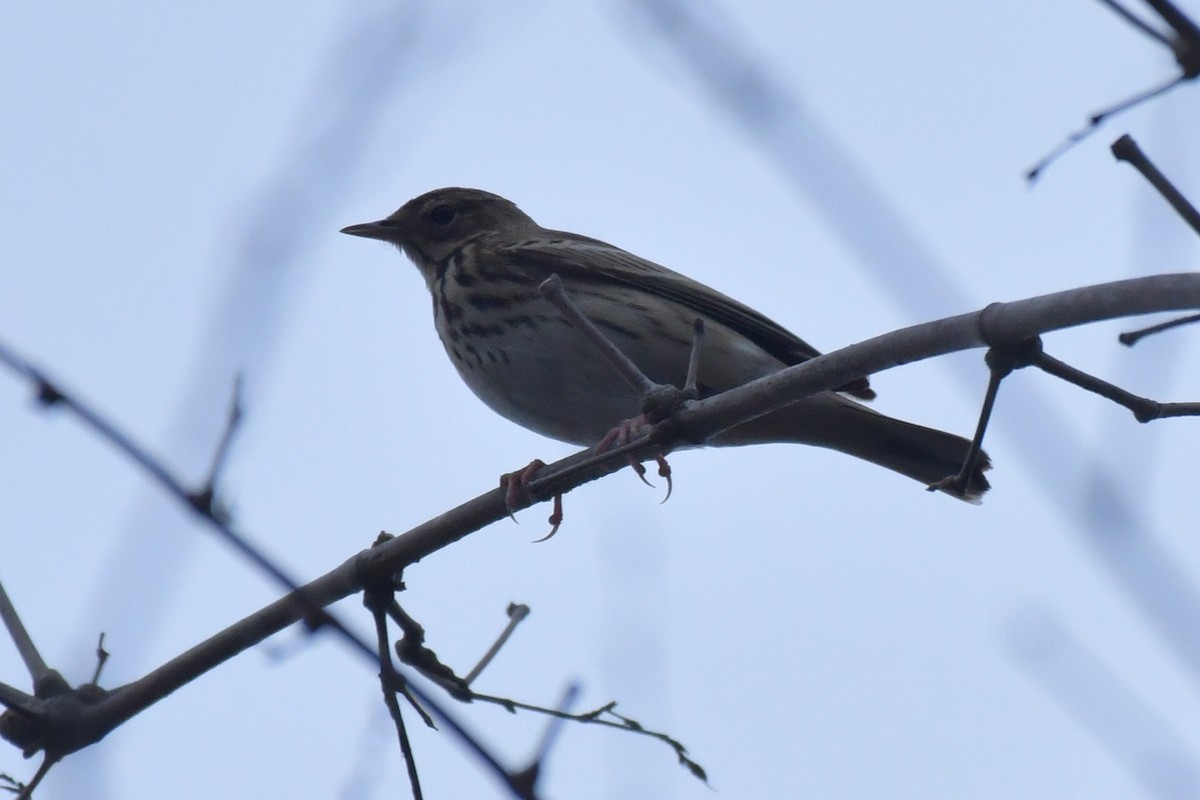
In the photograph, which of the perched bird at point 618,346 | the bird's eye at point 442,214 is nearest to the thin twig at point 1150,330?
the perched bird at point 618,346

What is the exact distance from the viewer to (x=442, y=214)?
1000 centimetres

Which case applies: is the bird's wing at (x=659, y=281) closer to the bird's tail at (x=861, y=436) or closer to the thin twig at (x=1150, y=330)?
the bird's tail at (x=861, y=436)

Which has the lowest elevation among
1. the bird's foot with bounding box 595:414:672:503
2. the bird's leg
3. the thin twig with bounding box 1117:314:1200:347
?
the thin twig with bounding box 1117:314:1200:347

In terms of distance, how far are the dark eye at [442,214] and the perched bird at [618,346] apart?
1323 millimetres

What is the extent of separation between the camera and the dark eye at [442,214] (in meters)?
9.91

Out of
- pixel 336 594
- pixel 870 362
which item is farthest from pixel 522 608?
pixel 870 362

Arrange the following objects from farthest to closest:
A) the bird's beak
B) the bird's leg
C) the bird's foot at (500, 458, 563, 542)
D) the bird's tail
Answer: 1. the bird's beak
2. the bird's tail
3. the bird's foot at (500, 458, 563, 542)
4. the bird's leg

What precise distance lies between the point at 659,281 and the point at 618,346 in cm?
73

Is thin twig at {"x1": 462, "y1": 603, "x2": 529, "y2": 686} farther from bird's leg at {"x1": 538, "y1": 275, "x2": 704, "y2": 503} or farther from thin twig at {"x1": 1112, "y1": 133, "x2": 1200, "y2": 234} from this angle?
thin twig at {"x1": 1112, "y1": 133, "x2": 1200, "y2": 234}

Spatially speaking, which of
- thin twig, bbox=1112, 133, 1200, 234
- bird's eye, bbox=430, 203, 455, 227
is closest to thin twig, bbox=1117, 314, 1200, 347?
thin twig, bbox=1112, 133, 1200, 234

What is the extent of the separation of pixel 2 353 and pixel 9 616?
1.60 meters

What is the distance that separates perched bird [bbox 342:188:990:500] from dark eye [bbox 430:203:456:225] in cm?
132

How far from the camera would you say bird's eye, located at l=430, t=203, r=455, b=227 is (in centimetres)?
991

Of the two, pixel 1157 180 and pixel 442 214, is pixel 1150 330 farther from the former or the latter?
pixel 442 214
